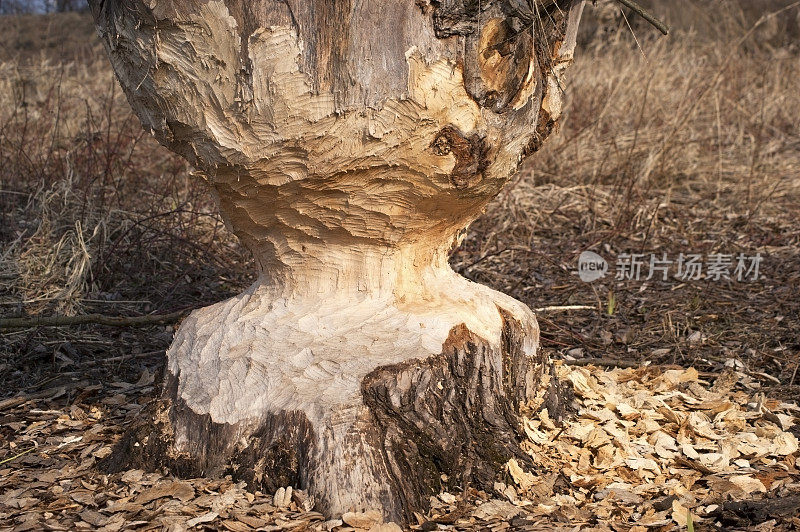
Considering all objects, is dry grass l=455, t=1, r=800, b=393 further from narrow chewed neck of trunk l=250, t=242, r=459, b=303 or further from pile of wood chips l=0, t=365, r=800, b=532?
narrow chewed neck of trunk l=250, t=242, r=459, b=303

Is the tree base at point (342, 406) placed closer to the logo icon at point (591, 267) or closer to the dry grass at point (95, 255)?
the dry grass at point (95, 255)

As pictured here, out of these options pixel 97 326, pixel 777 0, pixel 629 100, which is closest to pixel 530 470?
pixel 97 326

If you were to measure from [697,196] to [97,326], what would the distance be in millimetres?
3987

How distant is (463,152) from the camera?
6.25 ft

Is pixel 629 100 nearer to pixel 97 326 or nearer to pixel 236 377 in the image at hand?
pixel 97 326

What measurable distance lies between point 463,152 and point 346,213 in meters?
0.33

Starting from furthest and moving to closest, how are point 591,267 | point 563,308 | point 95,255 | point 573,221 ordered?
1. point 573,221
2. point 591,267
3. point 95,255
4. point 563,308

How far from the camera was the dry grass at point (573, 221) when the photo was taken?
336cm

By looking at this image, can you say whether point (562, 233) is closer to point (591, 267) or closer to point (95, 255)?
point (591, 267)

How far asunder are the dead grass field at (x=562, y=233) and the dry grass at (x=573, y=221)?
0.05ft

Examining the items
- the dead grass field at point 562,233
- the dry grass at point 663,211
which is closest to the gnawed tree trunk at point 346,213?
the dead grass field at point 562,233

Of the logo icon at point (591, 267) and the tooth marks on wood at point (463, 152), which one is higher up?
the tooth marks on wood at point (463, 152)

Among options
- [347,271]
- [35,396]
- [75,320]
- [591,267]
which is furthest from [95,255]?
[591,267]

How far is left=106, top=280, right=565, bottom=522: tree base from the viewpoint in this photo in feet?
5.93
